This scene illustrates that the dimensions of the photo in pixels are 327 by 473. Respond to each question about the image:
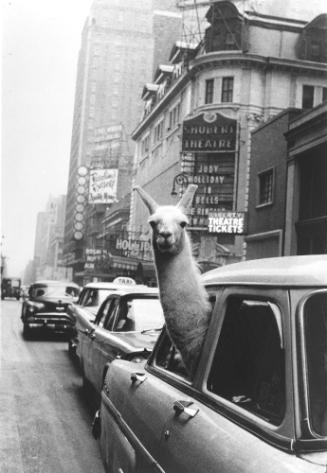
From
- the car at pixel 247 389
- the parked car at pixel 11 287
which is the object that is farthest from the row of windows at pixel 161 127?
the car at pixel 247 389

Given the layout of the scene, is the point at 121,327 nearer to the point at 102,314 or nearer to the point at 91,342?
the point at 91,342

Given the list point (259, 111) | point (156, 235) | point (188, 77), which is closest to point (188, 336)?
point (156, 235)

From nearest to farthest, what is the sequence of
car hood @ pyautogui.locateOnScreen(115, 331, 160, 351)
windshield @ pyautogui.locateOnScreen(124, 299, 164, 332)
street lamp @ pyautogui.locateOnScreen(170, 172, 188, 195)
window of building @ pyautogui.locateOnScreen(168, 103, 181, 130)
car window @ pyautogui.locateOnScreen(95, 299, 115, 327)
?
car hood @ pyautogui.locateOnScreen(115, 331, 160, 351) < windshield @ pyautogui.locateOnScreen(124, 299, 164, 332) < car window @ pyautogui.locateOnScreen(95, 299, 115, 327) < street lamp @ pyautogui.locateOnScreen(170, 172, 188, 195) < window of building @ pyautogui.locateOnScreen(168, 103, 181, 130)

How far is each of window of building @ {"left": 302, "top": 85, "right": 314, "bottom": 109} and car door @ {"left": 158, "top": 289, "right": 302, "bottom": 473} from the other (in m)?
38.6

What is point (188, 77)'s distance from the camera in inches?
1629

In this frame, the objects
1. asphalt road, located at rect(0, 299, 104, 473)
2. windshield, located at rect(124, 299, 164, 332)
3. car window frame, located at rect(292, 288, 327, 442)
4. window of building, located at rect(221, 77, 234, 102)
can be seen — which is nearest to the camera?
car window frame, located at rect(292, 288, 327, 442)

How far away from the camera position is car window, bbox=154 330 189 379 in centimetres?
333

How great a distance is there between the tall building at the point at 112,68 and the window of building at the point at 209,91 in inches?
272

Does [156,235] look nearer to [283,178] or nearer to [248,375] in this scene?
[248,375]

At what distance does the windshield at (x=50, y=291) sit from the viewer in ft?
56.3

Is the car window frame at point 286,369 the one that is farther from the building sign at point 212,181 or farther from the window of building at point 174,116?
the window of building at point 174,116

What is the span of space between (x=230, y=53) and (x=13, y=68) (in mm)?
33583

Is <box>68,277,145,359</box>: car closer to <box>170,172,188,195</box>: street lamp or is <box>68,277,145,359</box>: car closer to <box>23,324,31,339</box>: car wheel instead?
<box>23,324,31,339</box>: car wheel

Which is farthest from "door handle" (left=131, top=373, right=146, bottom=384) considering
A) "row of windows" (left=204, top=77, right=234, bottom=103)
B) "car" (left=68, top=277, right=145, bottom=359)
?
"row of windows" (left=204, top=77, right=234, bottom=103)
